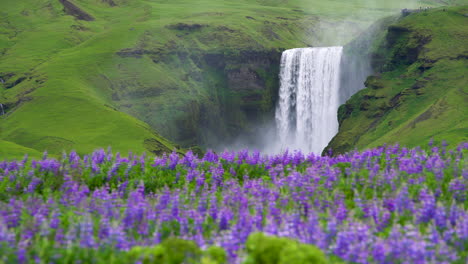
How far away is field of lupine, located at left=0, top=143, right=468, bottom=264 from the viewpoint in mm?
8328

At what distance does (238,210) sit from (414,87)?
44.4 m

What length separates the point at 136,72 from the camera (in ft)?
276

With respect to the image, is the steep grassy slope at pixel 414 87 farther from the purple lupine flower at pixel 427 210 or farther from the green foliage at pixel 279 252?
the green foliage at pixel 279 252

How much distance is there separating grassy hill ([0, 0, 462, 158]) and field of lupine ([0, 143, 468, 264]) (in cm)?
3135

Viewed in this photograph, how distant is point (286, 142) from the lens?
8900cm

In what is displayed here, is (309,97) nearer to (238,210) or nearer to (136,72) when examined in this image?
(136,72)

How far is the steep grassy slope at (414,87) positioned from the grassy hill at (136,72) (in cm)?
2279

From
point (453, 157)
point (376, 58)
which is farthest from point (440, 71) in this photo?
point (453, 157)

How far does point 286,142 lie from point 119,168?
244 feet

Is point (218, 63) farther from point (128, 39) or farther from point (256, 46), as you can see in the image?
point (128, 39)

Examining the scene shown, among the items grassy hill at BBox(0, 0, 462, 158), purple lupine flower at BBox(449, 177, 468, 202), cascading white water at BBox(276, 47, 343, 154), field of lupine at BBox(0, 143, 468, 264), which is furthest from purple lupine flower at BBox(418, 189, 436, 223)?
cascading white water at BBox(276, 47, 343, 154)

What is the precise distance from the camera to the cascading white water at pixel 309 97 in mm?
78125

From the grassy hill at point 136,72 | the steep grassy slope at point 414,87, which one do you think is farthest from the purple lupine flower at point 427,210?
the grassy hill at point 136,72

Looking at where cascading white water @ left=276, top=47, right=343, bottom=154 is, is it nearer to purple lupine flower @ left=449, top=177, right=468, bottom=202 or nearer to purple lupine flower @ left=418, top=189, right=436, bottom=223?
purple lupine flower @ left=449, top=177, right=468, bottom=202
